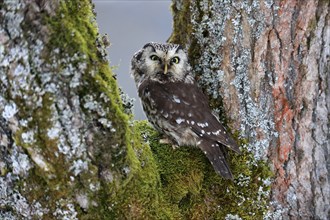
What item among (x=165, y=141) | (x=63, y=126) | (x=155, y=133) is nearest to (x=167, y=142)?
(x=165, y=141)

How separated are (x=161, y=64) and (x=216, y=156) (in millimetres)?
861

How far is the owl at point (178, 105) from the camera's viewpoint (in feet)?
9.34

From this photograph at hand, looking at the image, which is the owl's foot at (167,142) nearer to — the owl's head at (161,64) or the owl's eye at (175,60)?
the owl's head at (161,64)

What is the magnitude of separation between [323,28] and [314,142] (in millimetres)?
664

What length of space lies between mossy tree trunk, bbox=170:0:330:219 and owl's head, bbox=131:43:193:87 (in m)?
0.20

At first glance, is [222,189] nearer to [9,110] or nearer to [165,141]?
[165,141]

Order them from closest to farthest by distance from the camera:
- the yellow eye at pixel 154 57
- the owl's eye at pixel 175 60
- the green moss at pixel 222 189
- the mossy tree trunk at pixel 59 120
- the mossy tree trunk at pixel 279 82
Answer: the mossy tree trunk at pixel 59 120 → the mossy tree trunk at pixel 279 82 → the green moss at pixel 222 189 → the owl's eye at pixel 175 60 → the yellow eye at pixel 154 57

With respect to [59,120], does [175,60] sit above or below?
above

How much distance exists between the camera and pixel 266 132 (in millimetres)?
2820

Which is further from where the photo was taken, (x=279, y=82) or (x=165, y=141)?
(x=165, y=141)

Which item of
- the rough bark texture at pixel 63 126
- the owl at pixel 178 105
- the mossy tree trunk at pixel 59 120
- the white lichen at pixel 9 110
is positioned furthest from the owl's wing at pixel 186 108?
the white lichen at pixel 9 110

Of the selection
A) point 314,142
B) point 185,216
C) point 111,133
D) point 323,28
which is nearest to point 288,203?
point 314,142

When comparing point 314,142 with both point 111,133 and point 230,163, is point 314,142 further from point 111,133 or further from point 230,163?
point 111,133

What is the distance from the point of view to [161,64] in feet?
11.0
